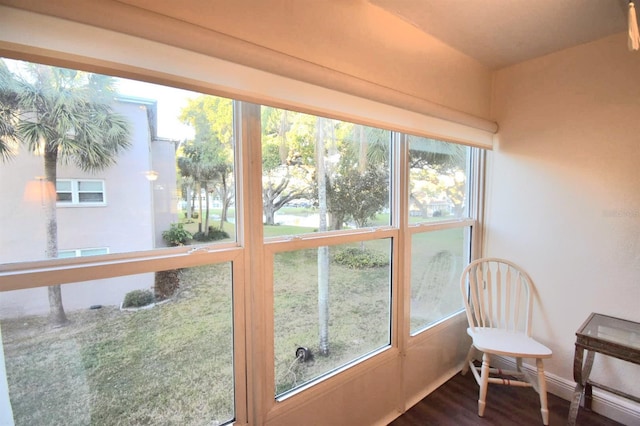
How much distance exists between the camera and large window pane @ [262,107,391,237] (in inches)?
47.7

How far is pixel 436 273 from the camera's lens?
203 centimetres

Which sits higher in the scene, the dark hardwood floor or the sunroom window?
the sunroom window

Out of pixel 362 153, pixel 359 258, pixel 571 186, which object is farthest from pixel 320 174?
pixel 571 186

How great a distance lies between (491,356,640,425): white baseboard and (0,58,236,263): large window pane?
91.6 inches

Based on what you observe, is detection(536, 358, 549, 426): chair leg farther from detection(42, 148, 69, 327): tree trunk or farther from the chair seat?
detection(42, 148, 69, 327): tree trunk

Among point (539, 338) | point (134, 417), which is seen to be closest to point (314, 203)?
point (134, 417)

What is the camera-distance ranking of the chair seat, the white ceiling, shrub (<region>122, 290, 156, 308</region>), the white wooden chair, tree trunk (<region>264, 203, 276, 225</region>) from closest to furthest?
1. shrub (<region>122, 290, 156, 308</region>)
2. tree trunk (<region>264, 203, 276, 225</region>)
3. the white ceiling
4. the chair seat
5. the white wooden chair

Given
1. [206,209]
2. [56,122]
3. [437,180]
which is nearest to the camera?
[56,122]

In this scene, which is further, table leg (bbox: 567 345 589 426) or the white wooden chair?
the white wooden chair

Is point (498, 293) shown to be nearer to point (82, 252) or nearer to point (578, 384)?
point (578, 384)

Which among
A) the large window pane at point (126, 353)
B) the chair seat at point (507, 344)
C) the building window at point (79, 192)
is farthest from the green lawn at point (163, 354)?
the chair seat at point (507, 344)

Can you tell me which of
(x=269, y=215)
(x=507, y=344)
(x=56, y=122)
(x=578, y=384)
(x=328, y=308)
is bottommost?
(x=578, y=384)

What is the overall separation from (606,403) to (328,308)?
1803mm

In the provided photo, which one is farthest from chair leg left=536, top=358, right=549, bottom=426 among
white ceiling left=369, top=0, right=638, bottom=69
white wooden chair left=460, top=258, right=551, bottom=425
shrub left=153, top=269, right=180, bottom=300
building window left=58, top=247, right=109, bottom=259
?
building window left=58, top=247, right=109, bottom=259
